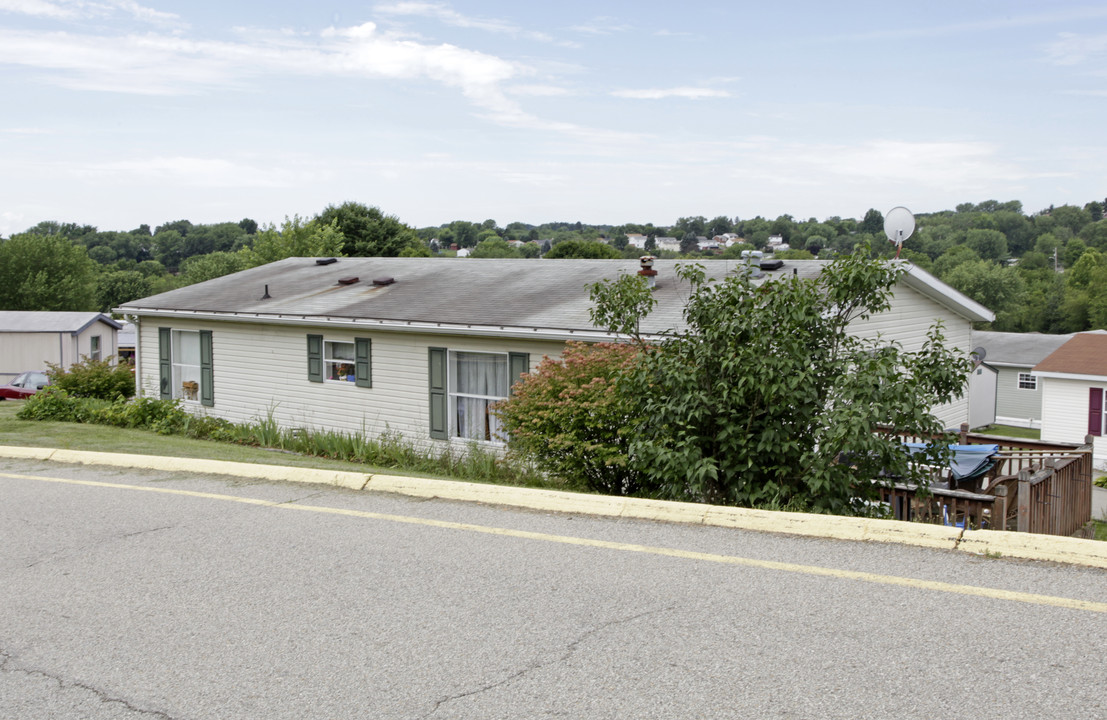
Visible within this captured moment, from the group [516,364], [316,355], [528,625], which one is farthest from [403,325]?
[528,625]

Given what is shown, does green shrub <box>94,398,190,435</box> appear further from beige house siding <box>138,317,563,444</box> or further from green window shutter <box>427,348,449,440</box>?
green window shutter <box>427,348,449,440</box>

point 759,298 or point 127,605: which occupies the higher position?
point 759,298

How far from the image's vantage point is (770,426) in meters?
8.12

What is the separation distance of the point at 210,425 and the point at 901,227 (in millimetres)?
11753

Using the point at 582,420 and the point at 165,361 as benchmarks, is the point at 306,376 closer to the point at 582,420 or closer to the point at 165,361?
the point at 165,361

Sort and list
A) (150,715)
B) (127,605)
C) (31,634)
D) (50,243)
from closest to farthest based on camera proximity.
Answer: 1. (150,715)
2. (31,634)
3. (127,605)
4. (50,243)

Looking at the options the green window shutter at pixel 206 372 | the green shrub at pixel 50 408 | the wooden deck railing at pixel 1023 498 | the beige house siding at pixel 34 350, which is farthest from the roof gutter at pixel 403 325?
the beige house siding at pixel 34 350

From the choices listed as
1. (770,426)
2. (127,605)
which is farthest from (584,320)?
(127,605)

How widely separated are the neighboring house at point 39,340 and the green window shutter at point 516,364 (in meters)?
32.9

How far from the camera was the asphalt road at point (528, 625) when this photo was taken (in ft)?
13.6

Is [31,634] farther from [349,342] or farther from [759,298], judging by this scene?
[349,342]

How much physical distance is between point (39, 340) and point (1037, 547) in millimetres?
44767

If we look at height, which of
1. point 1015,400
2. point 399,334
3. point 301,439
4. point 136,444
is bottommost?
point 1015,400

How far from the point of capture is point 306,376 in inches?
688
